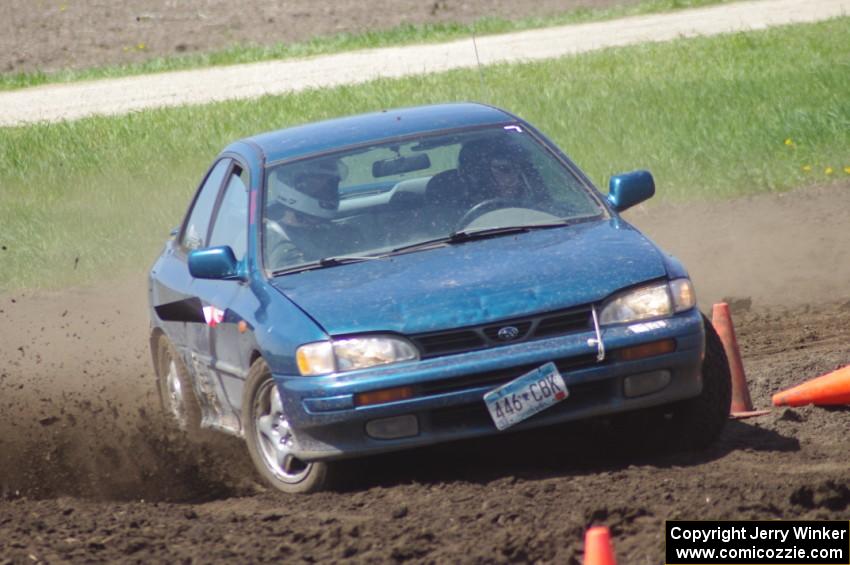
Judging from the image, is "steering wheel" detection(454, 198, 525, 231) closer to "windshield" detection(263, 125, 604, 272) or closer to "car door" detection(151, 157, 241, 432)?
"windshield" detection(263, 125, 604, 272)

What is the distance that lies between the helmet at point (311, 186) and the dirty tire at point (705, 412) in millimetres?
1890

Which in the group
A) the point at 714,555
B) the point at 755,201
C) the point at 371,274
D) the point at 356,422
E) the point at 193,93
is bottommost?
the point at 714,555

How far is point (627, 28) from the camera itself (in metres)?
27.1

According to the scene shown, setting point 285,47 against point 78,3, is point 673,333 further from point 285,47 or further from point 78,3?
point 78,3

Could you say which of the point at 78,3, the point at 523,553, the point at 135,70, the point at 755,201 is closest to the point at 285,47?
the point at 135,70

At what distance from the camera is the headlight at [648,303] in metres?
6.53

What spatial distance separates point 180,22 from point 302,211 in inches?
1048

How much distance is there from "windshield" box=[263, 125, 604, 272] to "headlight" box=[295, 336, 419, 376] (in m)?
0.86

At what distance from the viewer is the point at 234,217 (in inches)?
314

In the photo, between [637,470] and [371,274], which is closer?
[637,470]

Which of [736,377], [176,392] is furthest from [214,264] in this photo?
[736,377]

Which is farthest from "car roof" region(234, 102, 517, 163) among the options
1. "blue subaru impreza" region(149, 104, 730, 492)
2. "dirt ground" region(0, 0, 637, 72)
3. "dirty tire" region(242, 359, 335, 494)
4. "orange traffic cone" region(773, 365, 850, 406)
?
"dirt ground" region(0, 0, 637, 72)

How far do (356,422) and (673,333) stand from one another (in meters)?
1.35

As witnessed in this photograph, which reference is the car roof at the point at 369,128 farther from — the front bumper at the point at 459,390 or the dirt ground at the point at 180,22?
the dirt ground at the point at 180,22
